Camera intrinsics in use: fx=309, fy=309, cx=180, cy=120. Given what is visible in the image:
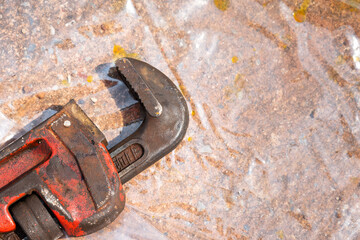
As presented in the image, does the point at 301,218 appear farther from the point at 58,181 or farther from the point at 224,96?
the point at 58,181

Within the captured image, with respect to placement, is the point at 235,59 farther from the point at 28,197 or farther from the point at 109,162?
the point at 28,197

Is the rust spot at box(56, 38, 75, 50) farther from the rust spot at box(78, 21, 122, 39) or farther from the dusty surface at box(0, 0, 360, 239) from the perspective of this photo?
the rust spot at box(78, 21, 122, 39)

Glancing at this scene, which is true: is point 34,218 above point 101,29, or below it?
below

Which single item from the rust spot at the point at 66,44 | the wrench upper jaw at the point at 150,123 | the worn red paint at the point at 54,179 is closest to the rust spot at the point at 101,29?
the rust spot at the point at 66,44

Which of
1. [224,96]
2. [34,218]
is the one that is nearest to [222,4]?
[224,96]

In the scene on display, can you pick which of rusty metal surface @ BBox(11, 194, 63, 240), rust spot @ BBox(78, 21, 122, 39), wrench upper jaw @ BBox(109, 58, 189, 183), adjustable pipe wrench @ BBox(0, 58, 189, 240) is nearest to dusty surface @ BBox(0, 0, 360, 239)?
rust spot @ BBox(78, 21, 122, 39)

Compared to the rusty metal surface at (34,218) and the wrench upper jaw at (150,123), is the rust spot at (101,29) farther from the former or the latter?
the rusty metal surface at (34,218)
